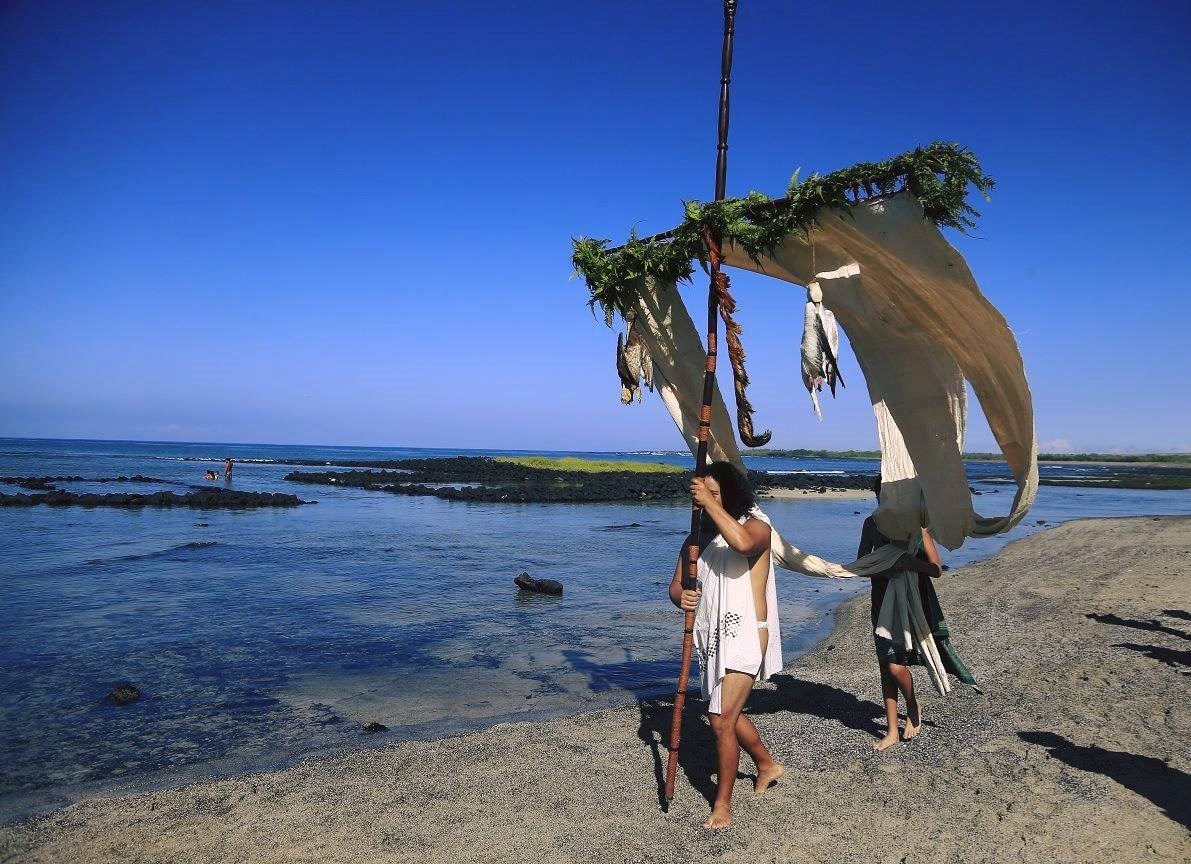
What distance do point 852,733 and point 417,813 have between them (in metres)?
3.42

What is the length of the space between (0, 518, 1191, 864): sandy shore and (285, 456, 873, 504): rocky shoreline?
84.7 ft

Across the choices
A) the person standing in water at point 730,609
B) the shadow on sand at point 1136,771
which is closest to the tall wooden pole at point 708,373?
the person standing in water at point 730,609

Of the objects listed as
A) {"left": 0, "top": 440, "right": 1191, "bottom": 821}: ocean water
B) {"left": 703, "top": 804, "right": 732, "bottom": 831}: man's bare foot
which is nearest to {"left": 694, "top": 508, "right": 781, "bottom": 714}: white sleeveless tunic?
{"left": 703, "top": 804, "right": 732, "bottom": 831}: man's bare foot

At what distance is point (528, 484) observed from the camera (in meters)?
50.6

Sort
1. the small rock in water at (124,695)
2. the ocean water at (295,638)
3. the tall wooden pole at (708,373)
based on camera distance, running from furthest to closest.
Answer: the small rock in water at (124,695) < the ocean water at (295,638) < the tall wooden pole at (708,373)

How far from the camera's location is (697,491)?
13.6 feet

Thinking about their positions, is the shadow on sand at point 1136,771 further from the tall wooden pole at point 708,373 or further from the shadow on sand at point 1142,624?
the shadow on sand at point 1142,624

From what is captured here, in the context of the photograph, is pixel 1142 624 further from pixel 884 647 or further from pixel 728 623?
pixel 728 623

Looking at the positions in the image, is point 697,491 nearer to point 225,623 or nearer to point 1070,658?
point 1070,658

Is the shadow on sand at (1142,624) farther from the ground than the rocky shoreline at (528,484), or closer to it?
farther from the ground

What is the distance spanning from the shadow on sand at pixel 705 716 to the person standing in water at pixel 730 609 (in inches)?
26.4

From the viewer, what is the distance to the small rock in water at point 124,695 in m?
7.87

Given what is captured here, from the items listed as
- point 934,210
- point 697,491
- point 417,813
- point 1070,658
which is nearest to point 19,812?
point 417,813

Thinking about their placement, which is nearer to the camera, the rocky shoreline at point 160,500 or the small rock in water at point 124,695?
the small rock in water at point 124,695
